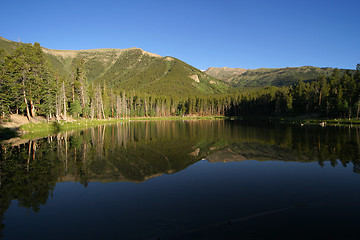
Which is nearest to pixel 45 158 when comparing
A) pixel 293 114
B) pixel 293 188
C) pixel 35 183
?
pixel 35 183

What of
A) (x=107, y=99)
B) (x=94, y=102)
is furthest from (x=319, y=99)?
(x=107, y=99)

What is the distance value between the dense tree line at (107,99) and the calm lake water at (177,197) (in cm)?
2928

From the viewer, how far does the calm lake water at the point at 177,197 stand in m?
8.27

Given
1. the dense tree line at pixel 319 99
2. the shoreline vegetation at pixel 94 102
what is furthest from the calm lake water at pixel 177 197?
the dense tree line at pixel 319 99

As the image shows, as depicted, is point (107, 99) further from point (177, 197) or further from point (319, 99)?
point (177, 197)

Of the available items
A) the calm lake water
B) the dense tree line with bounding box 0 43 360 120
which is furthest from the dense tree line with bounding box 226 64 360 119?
the calm lake water

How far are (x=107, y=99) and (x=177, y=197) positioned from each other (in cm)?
10568

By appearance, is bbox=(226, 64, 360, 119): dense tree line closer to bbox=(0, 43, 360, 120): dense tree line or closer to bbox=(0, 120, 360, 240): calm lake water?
bbox=(0, 43, 360, 120): dense tree line

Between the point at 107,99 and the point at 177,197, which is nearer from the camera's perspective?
the point at 177,197

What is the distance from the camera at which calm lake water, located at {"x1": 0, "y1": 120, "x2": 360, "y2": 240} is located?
8.27 m

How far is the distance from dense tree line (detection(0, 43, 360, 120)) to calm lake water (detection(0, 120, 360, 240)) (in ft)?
96.1

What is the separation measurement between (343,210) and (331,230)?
248 cm

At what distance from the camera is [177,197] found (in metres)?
11.6

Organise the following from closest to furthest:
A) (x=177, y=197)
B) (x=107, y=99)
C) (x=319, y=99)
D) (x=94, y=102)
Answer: (x=177, y=197) → (x=94, y=102) → (x=319, y=99) → (x=107, y=99)
